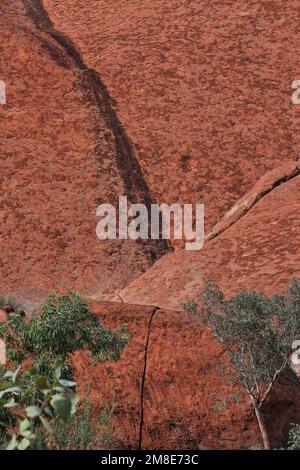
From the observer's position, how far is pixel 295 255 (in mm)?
26422

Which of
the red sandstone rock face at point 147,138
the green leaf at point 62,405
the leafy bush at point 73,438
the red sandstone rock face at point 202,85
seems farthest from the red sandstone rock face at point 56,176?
the green leaf at point 62,405

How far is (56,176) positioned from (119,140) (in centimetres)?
395

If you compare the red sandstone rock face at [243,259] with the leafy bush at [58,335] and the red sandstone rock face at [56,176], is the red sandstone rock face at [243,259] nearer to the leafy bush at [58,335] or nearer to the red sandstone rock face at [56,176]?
the red sandstone rock face at [56,176]

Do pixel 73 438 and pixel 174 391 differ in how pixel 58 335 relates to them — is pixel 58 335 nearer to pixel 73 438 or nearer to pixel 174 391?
pixel 73 438


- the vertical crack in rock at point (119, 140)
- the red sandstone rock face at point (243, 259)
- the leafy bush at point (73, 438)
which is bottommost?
the leafy bush at point (73, 438)

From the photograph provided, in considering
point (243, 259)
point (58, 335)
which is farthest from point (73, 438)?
point (243, 259)

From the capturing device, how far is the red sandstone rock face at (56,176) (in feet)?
112

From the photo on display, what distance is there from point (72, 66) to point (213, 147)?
30.8 feet

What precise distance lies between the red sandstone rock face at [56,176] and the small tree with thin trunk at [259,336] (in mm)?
16318

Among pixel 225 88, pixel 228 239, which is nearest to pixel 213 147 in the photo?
pixel 225 88

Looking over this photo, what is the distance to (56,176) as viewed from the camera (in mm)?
37500

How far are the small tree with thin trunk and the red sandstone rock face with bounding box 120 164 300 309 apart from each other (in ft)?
25.4

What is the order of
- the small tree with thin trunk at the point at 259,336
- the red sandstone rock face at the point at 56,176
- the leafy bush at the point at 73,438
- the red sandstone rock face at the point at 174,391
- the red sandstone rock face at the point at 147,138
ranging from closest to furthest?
the leafy bush at the point at 73,438 < the small tree with thin trunk at the point at 259,336 < the red sandstone rock face at the point at 174,391 < the red sandstone rock face at the point at 147,138 < the red sandstone rock face at the point at 56,176

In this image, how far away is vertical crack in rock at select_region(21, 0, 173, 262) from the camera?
35.8 meters
